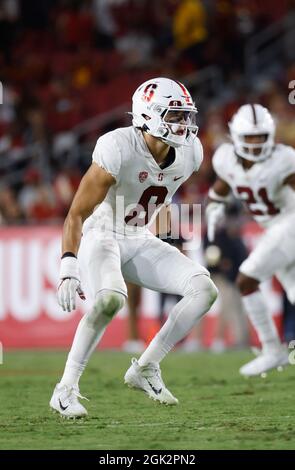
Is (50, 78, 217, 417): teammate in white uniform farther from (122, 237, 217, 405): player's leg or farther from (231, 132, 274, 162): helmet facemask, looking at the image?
(231, 132, 274, 162): helmet facemask

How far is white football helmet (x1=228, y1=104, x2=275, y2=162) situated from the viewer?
719 centimetres

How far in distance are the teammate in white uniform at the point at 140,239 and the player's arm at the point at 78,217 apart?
0.02m

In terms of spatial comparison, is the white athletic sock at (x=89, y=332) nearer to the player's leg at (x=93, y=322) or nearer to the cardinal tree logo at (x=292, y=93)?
the player's leg at (x=93, y=322)

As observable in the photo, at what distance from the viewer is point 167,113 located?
17.3 ft

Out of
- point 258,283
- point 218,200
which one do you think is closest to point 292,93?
point 218,200

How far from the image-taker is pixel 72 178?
1144 cm

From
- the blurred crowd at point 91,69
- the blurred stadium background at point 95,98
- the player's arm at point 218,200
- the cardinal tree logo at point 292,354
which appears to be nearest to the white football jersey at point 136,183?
the player's arm at point 218,200

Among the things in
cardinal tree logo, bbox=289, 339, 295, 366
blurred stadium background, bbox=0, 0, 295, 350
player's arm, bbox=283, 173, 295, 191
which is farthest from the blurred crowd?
player's arm, bbox=283, 173, 295, 191

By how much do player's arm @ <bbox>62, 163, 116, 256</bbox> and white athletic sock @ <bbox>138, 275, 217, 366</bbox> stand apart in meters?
0.68

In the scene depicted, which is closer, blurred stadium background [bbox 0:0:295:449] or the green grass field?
the green grass field

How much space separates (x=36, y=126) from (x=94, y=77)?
174 cm

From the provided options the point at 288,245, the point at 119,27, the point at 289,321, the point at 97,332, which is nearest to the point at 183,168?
the point at 97,332

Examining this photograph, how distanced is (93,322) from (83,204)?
1.91 ft

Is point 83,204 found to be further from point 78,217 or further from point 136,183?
point 136,183
